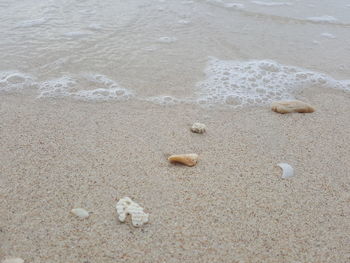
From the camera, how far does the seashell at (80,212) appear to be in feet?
4.89

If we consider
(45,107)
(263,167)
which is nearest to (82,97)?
(45,107)

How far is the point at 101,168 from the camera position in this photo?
1.79 meters

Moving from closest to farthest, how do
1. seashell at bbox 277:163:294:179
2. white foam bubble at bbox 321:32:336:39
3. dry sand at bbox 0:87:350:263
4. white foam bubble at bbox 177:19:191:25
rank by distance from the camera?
dry sand at bbox 0:87:350:263 < seashell at bbox 277:163:294:179 < white foam bubble at bbox 321:32:336:39 < white foam bubble at bbox 177:19:191:25

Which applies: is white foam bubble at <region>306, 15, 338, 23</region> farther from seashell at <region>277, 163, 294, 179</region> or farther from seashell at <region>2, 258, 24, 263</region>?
seashell at <region>2, 258, 24, 263</region>

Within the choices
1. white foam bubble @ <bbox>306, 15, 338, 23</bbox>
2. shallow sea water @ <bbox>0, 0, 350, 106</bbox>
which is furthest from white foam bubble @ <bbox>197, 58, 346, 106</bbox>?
white foam bubble @ <bbox>306, 15, 338, 23</bbox>

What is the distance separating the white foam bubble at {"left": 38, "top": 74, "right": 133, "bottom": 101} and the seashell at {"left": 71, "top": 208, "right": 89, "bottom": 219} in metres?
1.18

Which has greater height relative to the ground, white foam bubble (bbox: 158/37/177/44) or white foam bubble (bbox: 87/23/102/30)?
white foam bubble (bbox: 87/23/102/30)

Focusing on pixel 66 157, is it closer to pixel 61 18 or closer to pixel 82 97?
pixel 82 97

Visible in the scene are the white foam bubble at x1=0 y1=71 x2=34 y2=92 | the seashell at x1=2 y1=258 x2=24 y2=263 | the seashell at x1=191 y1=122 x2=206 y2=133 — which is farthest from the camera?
the white foam bubble at x1=0 y1=71 x2=34 y2=92

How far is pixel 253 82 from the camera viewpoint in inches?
113

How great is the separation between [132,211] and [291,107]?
62.4 inches

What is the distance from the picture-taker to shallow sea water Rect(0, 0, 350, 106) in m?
2.66

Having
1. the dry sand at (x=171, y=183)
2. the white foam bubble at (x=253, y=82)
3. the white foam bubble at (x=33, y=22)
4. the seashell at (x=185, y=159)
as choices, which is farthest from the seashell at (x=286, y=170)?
the white foam bubble at (x=33, y=22)

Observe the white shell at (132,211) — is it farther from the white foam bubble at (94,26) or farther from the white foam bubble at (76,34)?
the white foam bubble at (94,26)
